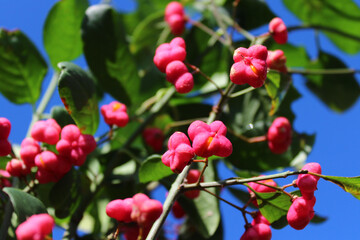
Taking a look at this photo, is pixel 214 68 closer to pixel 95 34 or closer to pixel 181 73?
pixel 95 34

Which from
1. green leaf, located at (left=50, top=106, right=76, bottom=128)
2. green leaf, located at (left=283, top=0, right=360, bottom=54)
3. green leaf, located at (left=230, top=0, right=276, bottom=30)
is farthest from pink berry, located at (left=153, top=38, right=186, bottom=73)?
green leaf, located at (left=283, top=0, right=360, bottom=54)

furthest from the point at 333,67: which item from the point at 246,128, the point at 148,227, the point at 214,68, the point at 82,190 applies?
the point at 148,227

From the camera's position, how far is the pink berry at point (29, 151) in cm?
116

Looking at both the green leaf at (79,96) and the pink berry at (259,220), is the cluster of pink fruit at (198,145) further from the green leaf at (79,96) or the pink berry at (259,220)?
the green leaf at (79,96)

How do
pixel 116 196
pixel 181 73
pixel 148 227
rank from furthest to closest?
pixel 116 196, pixel 181 73, pixel 148 227

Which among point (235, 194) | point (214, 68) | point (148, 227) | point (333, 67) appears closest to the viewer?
point (148, 227)

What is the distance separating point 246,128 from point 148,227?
2.23 feet

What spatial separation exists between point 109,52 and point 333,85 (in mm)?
1012

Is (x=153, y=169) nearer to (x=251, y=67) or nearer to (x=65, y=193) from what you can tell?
(x=65, y=193)

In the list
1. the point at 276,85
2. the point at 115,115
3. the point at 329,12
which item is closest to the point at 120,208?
the point at 115,115

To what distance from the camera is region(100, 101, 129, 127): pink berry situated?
1298 mm

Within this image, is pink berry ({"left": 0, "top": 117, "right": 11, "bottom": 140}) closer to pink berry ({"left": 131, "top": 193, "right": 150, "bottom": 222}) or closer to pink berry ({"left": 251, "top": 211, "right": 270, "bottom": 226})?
pink berry ({"left": 131, "top": 193, "right": 150, "bottom": 222})

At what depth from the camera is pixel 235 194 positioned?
5.27 ft

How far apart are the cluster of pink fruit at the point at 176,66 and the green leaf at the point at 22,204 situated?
39 cm
